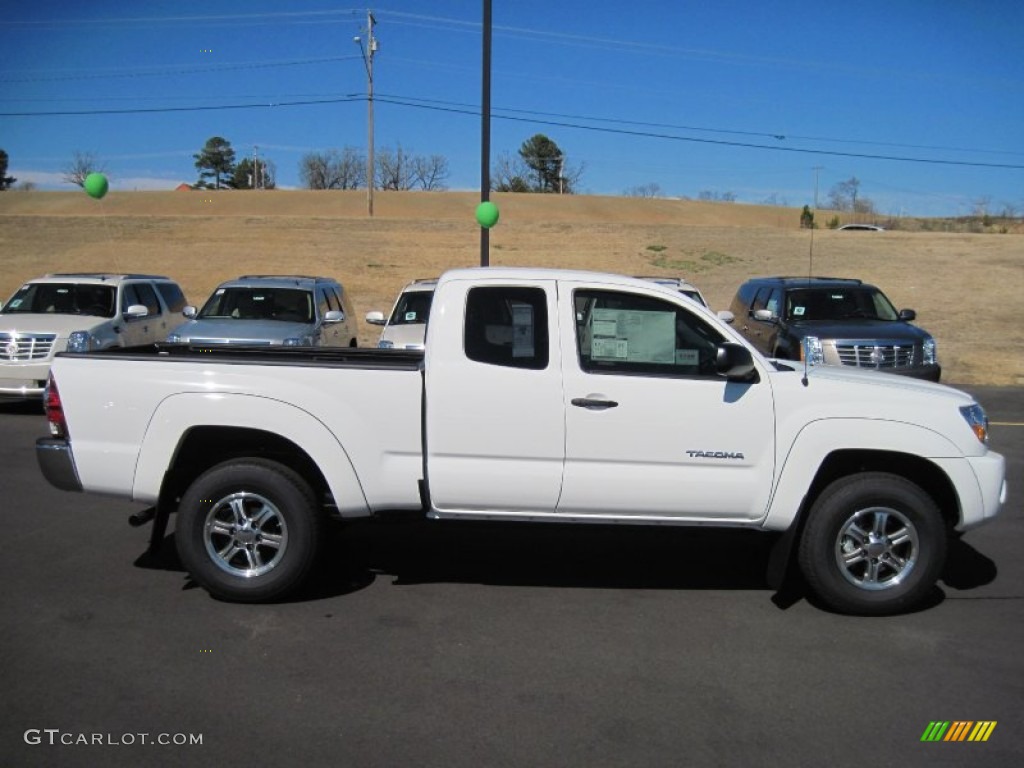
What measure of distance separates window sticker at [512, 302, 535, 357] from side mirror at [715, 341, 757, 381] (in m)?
1.05

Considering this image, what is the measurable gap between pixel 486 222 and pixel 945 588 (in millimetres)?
11440

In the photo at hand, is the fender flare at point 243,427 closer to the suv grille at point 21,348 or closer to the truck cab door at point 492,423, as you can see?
the truck cab door at point 492,423

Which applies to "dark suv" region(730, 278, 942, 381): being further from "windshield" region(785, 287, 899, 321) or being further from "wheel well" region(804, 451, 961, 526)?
"wheel well" region(804, 451, 961, 526)

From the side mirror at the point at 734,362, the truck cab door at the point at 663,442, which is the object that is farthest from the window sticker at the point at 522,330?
the side mirror at the point at 734,362

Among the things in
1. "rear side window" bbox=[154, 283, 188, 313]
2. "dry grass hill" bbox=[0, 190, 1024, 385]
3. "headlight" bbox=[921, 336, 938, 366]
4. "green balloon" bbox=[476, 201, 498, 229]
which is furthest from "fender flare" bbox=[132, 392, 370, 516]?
"dry grass hill" bbox=[0, 190, 1024, 385]

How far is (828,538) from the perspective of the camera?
209 inches

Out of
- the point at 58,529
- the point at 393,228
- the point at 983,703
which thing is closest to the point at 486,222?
the point at 58,529

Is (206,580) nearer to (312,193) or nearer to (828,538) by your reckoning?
(828,538)

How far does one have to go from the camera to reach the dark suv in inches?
486

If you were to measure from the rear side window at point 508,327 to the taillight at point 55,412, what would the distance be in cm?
237

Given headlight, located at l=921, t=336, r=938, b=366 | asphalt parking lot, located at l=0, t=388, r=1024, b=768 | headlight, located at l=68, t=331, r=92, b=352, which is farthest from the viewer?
headlight, located at l=921, t=336, r=938, b=366

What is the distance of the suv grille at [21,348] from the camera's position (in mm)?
11930

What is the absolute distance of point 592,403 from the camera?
5223 millimetres

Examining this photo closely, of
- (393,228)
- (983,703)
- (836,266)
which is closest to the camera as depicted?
(983,703)
